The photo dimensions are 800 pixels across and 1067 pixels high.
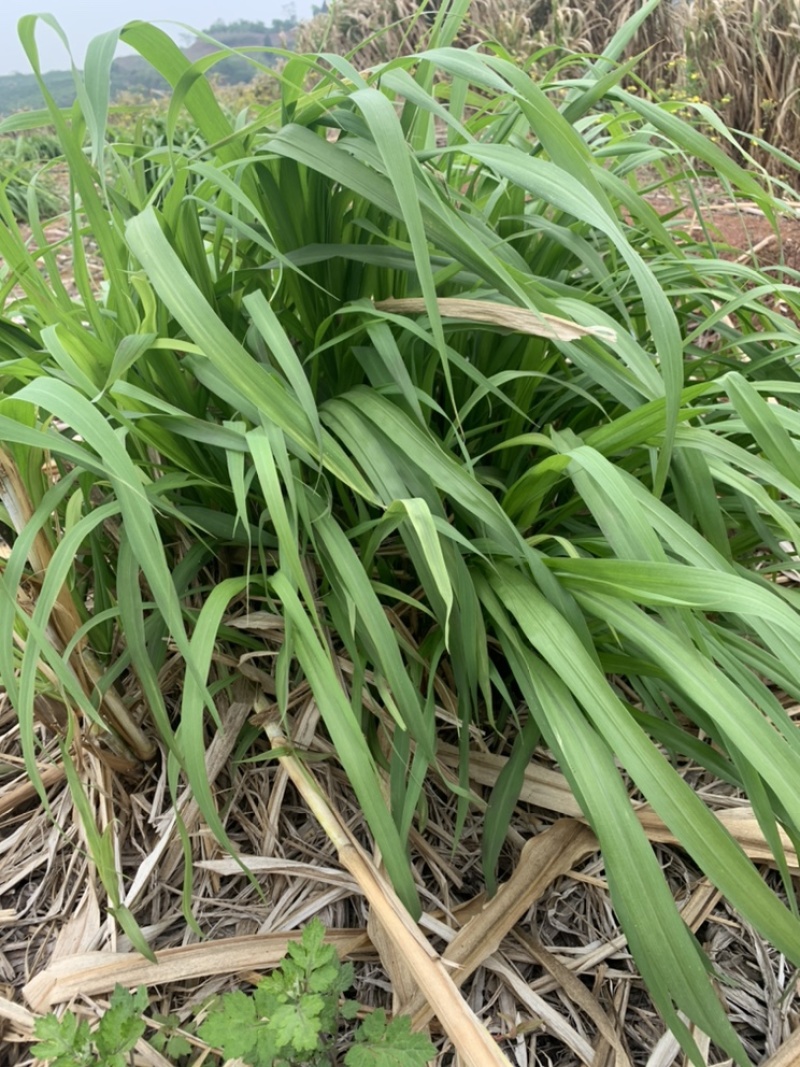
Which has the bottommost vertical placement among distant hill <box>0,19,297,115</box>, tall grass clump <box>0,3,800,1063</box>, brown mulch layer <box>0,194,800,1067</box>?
brown mulch layer <box>0,194,800,1067</box>

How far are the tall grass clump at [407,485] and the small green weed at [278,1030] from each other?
10cm

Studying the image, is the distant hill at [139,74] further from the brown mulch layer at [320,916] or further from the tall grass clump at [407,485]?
the brown mulch layer at [320,916]

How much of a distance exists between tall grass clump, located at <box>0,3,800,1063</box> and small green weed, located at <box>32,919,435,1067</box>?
96 millimetres

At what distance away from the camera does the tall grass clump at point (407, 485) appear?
0.67 metres

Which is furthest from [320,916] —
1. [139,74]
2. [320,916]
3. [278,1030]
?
[139,74]

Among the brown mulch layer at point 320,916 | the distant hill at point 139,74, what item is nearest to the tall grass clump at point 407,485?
the brown mulch layer at point 320,916

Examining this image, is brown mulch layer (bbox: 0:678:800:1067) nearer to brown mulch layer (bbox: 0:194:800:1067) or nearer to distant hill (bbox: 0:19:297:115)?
brown mulch layer (bbox: 0:194:800:1067)

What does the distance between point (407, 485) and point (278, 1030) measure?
495mm

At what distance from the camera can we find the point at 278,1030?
684 millimetres

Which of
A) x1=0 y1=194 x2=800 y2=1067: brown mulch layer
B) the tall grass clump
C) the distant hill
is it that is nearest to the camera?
the tall grass clump

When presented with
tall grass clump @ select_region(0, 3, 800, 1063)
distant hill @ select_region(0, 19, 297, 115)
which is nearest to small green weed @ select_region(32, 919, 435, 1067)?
tall grass clump @ select_region(0, 3, 800, 1063)

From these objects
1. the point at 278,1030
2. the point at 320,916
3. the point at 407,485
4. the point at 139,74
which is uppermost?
the point at 139,74

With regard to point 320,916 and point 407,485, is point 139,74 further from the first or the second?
point 320,916

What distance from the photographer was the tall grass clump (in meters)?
0.67
